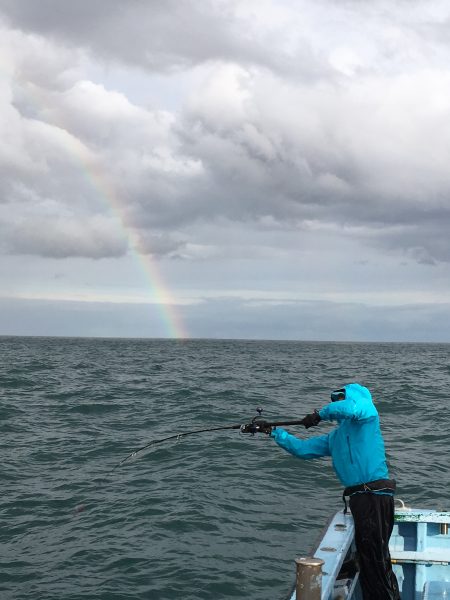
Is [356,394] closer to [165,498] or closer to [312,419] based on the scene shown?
[312,419]

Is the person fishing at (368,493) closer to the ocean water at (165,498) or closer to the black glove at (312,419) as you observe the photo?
the black glove at (312,419)

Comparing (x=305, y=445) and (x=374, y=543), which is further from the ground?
(x=305, y=445)

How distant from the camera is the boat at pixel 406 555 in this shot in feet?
19.3

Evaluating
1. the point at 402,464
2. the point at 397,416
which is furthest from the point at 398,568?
the point at 397,416

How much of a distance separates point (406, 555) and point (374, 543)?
1.27 m

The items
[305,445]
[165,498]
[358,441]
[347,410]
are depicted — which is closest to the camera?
[347,410]

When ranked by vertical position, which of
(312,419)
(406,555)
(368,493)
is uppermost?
(312,419)

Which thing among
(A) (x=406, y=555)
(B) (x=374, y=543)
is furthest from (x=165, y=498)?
(B) (x=374, y=543)

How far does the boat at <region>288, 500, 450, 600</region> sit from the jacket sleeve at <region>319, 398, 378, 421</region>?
1292 mm

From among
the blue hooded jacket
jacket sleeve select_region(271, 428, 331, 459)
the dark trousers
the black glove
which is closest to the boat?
the dark trousers

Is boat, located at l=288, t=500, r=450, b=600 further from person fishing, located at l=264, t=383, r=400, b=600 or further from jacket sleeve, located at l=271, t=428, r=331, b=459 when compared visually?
jacket sleeve, located at l=271, t=428, r=331, b=459

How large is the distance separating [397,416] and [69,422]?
1207 centimetres

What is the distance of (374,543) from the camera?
6016mm

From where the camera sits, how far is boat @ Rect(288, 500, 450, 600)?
5.88 m
